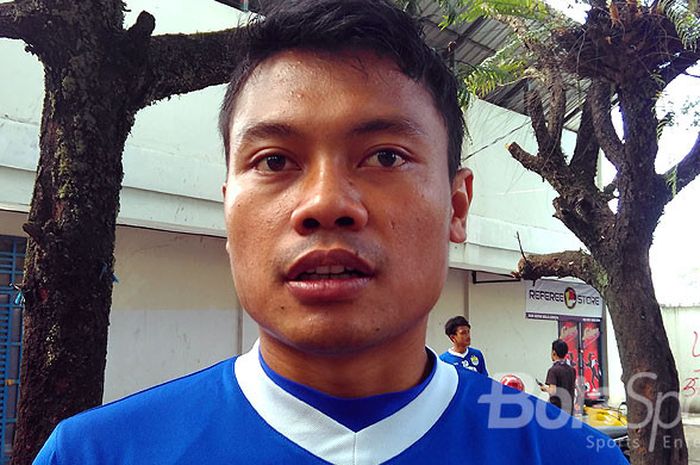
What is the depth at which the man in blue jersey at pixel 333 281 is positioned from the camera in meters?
1.08

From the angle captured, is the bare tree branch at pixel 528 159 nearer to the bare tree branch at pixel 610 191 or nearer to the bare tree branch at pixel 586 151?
the bare tree branch at pixel 586 151

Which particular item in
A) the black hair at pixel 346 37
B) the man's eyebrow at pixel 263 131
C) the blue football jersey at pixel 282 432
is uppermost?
the black hair at pixel 346 37

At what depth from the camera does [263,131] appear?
45.9 inches

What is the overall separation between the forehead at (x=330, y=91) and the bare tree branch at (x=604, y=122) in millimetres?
3696

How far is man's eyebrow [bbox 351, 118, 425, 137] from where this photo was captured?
1136mm

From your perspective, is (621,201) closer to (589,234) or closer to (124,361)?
(589,234)

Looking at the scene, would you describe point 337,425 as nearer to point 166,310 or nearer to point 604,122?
point 604,122

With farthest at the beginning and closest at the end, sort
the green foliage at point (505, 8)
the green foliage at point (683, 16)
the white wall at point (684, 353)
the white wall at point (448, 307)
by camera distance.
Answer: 1. the white wall at point (684, 353)
2. the white wall at point (448, 307)
3. the green foliage at point (505, 8)
4. the green foliage at point (683, 16)

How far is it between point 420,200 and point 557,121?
4.26m

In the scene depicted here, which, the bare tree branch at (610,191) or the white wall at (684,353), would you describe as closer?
the bare tree branch at (610,191)

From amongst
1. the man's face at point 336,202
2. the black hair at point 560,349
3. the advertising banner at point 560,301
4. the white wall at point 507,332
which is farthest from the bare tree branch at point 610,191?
the advertising banner at point 560,301

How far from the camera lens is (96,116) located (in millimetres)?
2652

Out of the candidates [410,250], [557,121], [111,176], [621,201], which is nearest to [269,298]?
[410,250]

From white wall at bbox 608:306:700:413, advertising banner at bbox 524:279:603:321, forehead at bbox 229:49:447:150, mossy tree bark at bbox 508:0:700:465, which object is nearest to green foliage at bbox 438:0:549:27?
mossy tree bark at bbox 508:0:700:465
